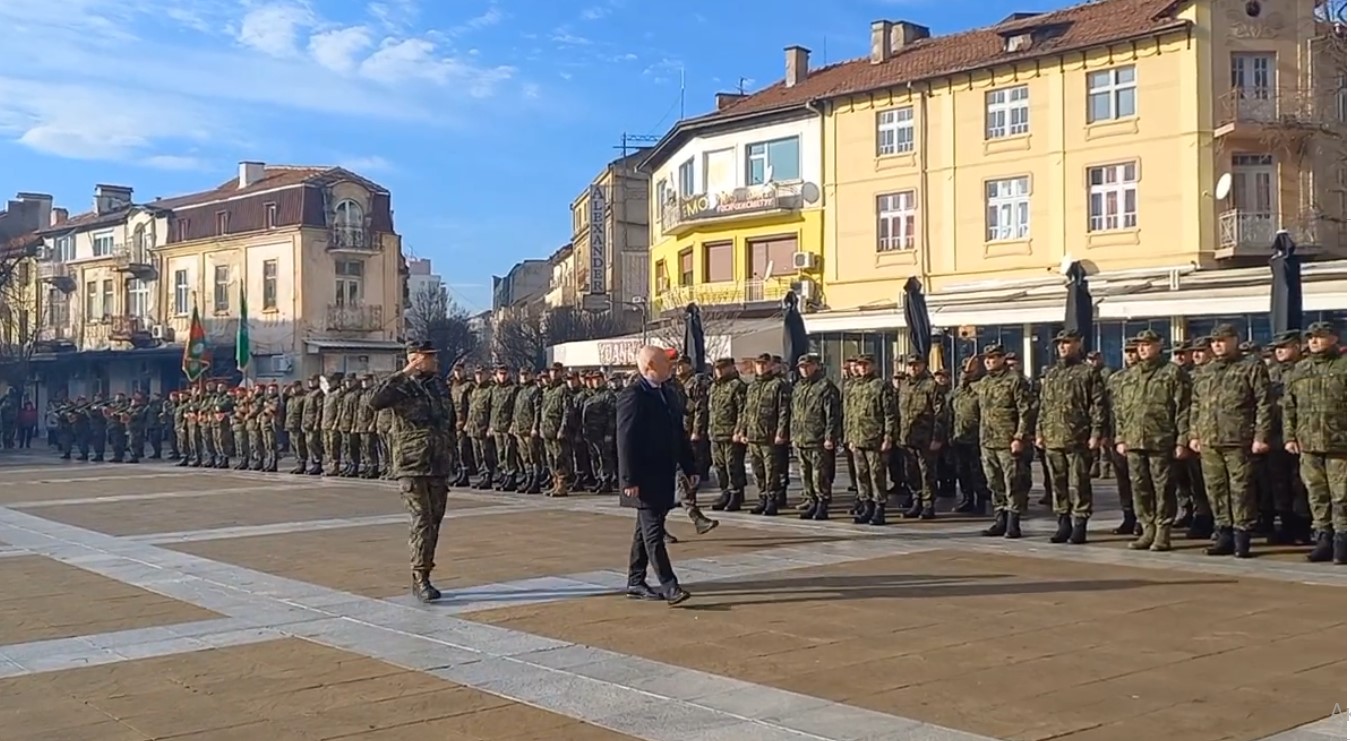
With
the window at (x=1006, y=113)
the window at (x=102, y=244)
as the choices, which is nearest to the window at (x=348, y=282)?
the window at (x=102, y=244)

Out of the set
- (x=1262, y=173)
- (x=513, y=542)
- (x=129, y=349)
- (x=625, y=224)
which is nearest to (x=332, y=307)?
(x=129, y=349)

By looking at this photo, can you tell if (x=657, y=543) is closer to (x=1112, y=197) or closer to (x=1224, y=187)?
(x=1224, y=187)

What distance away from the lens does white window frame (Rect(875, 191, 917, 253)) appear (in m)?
39.0

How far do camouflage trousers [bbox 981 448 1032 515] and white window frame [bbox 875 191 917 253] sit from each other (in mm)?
25846

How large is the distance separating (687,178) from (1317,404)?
1435 inches

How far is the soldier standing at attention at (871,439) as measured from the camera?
14.8 meters

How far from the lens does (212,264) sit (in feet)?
178

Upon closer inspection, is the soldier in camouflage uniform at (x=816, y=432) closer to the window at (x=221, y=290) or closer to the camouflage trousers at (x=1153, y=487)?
the camouflage trousers at (x=1153, y=487)

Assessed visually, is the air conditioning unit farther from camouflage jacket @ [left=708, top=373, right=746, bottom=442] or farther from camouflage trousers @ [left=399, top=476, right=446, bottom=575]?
camouflage trousers @ [left=399, top=476, right=446, bottom=575]

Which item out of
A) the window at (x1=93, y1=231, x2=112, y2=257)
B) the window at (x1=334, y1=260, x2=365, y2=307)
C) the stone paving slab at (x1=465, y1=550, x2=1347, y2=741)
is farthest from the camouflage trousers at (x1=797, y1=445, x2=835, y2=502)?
the window at (x1=93, y1=231, x2=112, y2=257)

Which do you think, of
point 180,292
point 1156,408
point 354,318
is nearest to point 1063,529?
point 1156,408

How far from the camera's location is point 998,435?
13344 millimetres

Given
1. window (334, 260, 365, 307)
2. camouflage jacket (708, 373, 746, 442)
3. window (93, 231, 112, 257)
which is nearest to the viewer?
camouflage jacket (708, 373, 746, 442)

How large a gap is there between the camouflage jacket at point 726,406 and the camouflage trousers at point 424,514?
6.70 metres
